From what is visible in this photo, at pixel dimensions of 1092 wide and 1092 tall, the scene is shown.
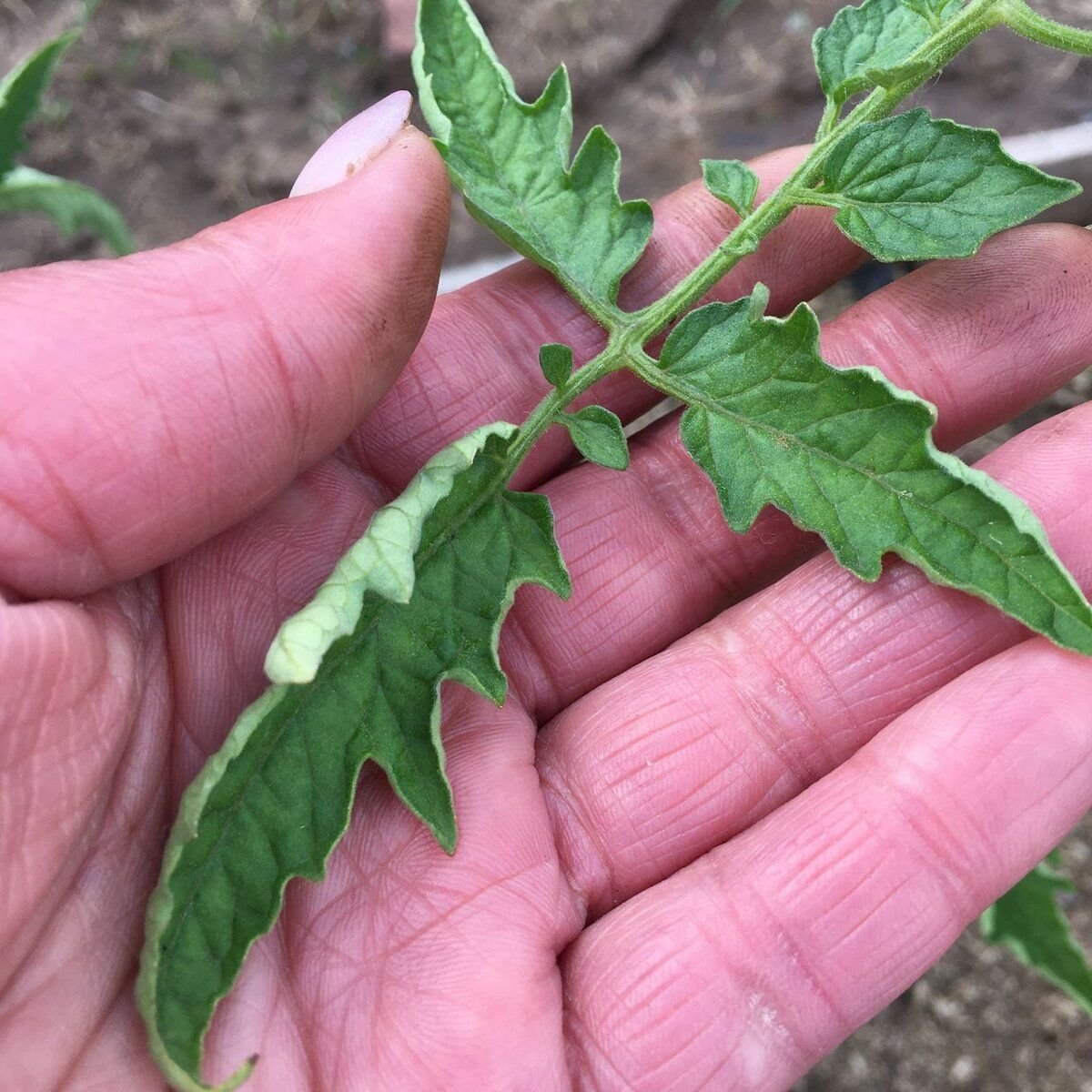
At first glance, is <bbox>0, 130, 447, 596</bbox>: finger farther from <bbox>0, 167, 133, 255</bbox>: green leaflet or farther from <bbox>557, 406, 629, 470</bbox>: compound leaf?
<bbox>0, 167, 133, 255</bbox>: green leaflet

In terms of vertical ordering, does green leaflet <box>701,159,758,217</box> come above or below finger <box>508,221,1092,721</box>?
above

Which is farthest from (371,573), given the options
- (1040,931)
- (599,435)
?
(1040,931)

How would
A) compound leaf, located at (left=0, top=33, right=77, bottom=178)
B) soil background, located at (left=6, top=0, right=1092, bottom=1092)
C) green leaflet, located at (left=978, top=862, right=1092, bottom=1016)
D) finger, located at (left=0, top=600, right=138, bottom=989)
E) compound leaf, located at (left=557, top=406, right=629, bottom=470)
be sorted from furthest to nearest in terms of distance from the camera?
soil background, located at (left=6, top=0, right=1092, bottom=1092)
green leaflet, located at (left=978, top=862, right=1092, bottom=1016)
compound leaf, located at (left=0, top=33, right=77, bottom=178)
compound leaf, located at (left=557, top=406, right=629, bottom=470)
finger, located at (left=0, top=600, right=138, bottom=989)

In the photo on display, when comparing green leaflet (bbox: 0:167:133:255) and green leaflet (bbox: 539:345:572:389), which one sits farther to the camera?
green leaflet (bbox: 0:167:133:255)

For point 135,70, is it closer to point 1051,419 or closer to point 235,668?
point 235,668

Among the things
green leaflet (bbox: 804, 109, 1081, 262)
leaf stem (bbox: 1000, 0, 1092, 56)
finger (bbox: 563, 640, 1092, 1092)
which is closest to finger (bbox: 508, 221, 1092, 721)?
green leaflet (bbox: 804, 109, 1081, 262)

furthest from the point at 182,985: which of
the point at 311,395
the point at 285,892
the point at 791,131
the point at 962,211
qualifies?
the point at 791,131

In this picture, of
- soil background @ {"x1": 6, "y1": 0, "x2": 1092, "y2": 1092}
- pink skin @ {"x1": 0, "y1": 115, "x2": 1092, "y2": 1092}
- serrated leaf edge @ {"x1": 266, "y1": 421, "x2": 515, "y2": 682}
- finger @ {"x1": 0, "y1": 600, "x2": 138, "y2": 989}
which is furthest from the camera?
soil background @ {"x1": 6, "y1": 0, "x2": 1092, "y2": 1092}
